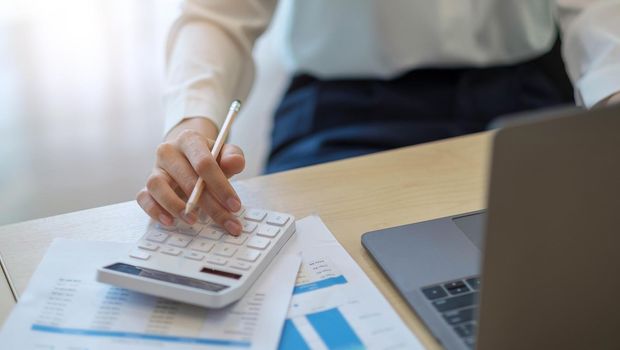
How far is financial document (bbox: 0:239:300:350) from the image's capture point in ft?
1.76

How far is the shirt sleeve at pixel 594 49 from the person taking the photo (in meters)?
0.84

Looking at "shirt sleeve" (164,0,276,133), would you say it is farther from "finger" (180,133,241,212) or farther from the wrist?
"finger" (180,133,241,212)

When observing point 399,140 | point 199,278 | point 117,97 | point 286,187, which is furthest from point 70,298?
point 117,97

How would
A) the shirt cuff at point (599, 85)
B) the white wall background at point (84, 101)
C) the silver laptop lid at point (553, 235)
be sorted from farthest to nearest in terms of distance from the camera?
the white wall background at point (84, 101) < the shirt cuff at point (599, 85) < the silver laptop lid at point (553, 235)

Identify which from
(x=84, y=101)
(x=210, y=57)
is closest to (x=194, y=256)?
(x=210, y=57)

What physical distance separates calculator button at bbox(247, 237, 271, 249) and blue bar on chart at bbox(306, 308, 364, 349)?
0.09 meters

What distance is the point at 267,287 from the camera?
0.60 metres

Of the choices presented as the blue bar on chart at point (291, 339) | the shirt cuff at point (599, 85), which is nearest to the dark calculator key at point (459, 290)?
the blue bar on chart at point (291, 339)

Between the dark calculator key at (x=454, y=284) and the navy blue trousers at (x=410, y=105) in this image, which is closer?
the dark calculator key at (x=454, y=284)

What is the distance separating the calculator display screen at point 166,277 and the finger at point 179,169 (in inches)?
4.5

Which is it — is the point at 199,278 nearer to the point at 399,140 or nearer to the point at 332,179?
the point at 332,179

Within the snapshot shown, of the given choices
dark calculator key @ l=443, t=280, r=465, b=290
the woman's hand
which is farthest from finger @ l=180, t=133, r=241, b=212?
dark calculator key @ l=443, t=280, r=465, b=290

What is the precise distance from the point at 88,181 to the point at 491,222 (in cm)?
139

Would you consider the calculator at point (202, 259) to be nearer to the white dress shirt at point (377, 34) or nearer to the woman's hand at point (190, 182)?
the woman's hand at point (190, 182)
